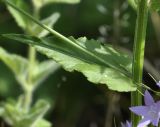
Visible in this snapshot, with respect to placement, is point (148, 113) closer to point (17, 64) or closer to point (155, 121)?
point (155, 121)

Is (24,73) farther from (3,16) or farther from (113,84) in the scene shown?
(113,84)

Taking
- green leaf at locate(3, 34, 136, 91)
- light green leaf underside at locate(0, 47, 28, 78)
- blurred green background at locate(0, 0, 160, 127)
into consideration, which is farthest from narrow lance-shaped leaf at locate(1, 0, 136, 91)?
blurred green background at locate(0, 0, 160, 127)

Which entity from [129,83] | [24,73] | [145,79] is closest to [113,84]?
[129,83]

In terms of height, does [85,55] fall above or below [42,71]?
below

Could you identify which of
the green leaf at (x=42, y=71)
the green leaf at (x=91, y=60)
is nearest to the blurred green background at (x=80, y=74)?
the green leaf at (x=42, y=71)

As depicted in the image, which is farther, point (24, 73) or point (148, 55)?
point (148, 55)

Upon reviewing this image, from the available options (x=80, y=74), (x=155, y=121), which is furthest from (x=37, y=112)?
(x=155, y=121)
